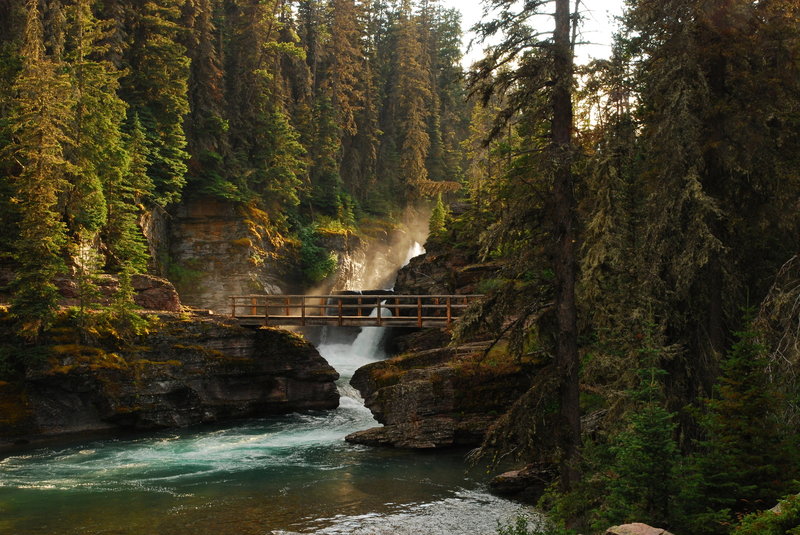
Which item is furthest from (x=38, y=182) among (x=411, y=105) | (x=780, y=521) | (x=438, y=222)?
(x=411, y=105)

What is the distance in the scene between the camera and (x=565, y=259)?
11.1 meters

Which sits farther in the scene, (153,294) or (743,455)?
(153,294)

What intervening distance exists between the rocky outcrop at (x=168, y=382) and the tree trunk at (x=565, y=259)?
694 inches

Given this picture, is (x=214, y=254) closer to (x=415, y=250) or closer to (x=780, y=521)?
(x=415, y=250)

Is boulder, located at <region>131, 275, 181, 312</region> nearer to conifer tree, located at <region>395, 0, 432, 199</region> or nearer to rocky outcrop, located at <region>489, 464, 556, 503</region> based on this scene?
rocky outcrop, located at <region>489, 464, 556, 503</region>

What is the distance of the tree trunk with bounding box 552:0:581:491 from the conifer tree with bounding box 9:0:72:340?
60.6 ft

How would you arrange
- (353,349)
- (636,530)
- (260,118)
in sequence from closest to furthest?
(636,530) → (353,349) → (260,118)

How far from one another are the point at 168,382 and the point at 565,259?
18.1m

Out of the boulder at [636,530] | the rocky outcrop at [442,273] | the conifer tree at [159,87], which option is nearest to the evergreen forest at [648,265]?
the boulder at [636,530]

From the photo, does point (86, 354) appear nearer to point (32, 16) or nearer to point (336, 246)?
point (32, 16)

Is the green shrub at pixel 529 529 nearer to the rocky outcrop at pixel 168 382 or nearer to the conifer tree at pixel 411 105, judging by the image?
the rocky outcrop at pixel 168 382

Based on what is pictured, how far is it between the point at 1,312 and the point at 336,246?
26.9 metres

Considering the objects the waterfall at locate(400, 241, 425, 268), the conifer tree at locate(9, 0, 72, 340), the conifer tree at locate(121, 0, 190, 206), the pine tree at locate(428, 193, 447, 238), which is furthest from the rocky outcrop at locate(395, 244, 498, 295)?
the waterfall at locate(400, 241, 425, 268)

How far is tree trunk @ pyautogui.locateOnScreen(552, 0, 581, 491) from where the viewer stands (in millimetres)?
10859
